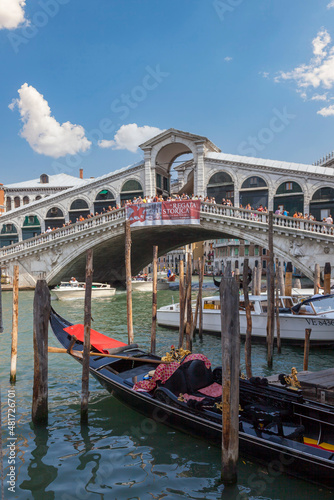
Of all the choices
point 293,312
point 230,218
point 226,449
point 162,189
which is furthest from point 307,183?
point 226,449

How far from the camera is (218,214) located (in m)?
19.5

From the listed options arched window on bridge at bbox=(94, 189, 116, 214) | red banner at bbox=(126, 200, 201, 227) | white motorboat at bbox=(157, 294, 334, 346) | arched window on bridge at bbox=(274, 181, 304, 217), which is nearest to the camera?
white motorboat at bbox=(157, 294, 334, 346)

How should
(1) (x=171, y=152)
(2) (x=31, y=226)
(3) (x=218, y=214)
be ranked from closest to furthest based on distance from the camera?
(3) (x=218, y=214) < (1) (x=171, y=152) < (2) (x=31, y=226)

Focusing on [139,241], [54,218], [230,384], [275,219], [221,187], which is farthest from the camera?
[54,218]

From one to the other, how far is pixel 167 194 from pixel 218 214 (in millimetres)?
8136

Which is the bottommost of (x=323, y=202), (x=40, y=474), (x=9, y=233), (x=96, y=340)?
(x=40, y=474)

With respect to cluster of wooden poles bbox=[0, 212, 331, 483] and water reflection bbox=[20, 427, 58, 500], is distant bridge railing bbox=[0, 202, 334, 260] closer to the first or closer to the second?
cluster of wooden poles bbox=[0, 212, 331, 483]

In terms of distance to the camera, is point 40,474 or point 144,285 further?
point 144,285

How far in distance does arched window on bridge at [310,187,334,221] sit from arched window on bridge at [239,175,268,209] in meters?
2.46

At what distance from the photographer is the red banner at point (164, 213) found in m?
19.8

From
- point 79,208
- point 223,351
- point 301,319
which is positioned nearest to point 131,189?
point 79,208

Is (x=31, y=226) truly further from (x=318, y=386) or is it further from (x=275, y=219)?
(x=318, y=386)

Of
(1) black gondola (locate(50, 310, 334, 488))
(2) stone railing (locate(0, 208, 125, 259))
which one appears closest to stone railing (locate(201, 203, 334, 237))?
(2) stone railing (locate(0, 208, 125, 259))

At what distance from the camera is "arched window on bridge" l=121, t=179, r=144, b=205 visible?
82.7 feet
